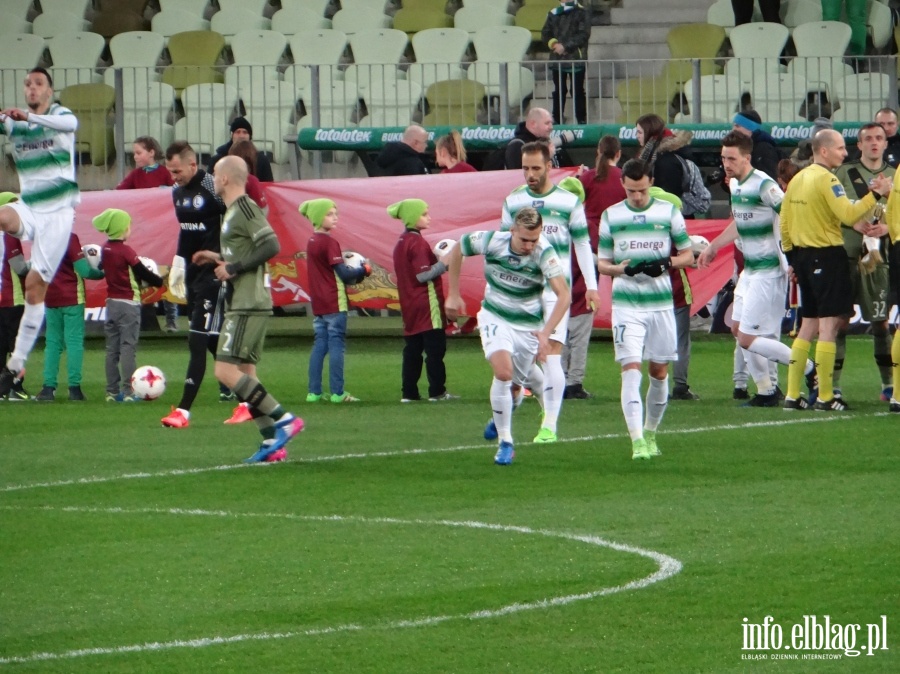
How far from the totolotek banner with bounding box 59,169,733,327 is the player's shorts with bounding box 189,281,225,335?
18.9ft

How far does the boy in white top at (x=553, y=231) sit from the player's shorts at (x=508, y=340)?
49 cm

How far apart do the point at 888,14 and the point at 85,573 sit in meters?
18.7

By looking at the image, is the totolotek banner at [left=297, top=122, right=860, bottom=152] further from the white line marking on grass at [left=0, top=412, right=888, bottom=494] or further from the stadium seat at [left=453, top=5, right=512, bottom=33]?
the white line marking on grass at [left=0, top=412, right=888, bottom=494]

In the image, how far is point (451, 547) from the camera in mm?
7980

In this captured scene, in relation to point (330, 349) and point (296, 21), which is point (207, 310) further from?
point (296, 21)

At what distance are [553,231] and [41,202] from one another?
4.62 metres

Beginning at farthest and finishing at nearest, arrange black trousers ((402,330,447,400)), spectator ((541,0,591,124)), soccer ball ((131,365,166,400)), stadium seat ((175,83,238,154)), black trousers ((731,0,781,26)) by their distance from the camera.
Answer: black trousers ((731,0,781,26)), stadium seat ((175,83,238,154)), spectator ((541,0,591,124)), black trousers ((402,330,447,400)), soccer ball ((131,365,166,400))

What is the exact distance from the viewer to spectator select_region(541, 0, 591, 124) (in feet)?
73.4

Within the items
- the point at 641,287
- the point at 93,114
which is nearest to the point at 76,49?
the point at 93,114

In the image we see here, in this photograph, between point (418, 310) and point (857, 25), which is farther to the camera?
point (857, 25)

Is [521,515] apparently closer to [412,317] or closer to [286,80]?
[412,317]

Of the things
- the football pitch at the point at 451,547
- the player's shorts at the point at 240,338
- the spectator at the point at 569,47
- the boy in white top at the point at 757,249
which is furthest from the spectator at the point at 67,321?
the spectator at the point at 569,47

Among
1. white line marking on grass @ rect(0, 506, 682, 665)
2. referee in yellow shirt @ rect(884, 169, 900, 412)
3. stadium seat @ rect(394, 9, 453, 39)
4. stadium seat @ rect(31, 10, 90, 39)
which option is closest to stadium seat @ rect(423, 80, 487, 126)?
stadium seat @ rect(394, 9, 453, 39)

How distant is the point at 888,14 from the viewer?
77.3ft
